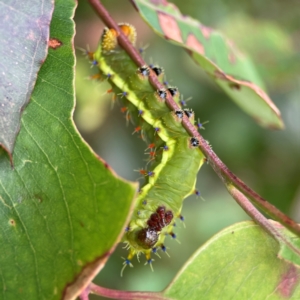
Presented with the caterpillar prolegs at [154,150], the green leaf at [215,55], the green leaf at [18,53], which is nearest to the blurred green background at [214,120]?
the green leaf at [215,55]

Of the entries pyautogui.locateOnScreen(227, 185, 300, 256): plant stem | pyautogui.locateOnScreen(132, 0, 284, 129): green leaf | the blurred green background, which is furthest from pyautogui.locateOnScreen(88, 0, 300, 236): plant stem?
the blurred green background

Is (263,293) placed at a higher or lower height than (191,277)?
lower

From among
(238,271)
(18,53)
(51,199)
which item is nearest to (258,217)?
(238,271)

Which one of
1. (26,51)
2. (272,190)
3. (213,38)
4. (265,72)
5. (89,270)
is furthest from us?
(272,190)

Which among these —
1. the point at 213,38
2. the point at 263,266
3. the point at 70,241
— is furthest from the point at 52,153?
the point at 213,38

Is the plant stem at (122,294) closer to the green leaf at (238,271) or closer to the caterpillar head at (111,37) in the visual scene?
the green leaf at (238,271)

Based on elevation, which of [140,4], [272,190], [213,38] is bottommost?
[272,190]

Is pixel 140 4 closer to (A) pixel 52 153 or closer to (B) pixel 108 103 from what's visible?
(A) pixel 52 153
